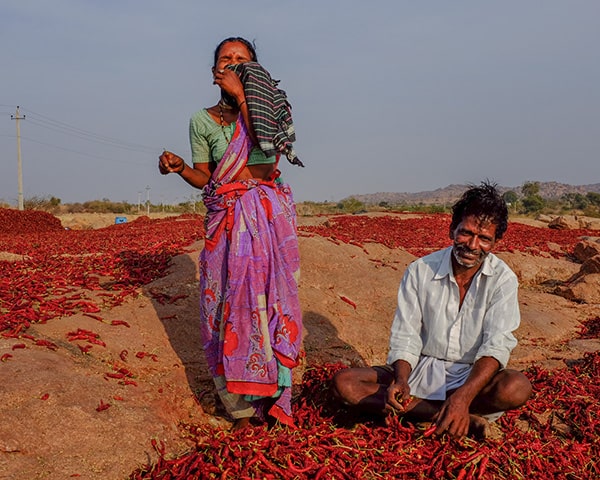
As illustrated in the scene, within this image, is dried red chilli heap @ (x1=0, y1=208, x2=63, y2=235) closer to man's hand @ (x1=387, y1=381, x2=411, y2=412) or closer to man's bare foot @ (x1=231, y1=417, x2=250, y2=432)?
man's bare foot @ (x1=231, y1=417, x2=250, y2=432)

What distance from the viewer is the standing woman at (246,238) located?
12.7ft

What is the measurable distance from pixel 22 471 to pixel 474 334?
281 centimetres

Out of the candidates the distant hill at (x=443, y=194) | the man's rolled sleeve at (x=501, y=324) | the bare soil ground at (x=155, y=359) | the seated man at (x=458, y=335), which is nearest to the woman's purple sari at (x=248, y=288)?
the seated man at (x=458, y=335)

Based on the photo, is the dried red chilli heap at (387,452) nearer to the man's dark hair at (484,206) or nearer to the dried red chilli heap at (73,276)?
the man's dark hair at (484,206)

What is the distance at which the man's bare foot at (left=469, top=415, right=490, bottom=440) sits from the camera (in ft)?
11.4

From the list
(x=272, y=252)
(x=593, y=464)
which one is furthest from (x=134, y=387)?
(x=593, y=464)

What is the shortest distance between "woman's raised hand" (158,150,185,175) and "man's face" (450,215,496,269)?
190cm

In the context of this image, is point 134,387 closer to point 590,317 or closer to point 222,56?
point 222,56

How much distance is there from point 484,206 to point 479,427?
1362mm

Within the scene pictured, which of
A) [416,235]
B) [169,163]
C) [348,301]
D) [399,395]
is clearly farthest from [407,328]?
[416,235]

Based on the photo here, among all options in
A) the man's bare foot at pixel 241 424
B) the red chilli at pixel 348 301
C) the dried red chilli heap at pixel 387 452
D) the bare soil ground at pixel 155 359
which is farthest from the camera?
the red chilli at pixel 348 301

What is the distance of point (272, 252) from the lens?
12.9 feet

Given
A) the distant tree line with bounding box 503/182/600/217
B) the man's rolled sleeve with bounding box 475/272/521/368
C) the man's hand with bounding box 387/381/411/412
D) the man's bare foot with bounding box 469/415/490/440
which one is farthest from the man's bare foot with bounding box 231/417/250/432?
the distant tree line with bounding box 503/182/600/217

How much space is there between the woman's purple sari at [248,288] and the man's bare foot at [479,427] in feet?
3.83
